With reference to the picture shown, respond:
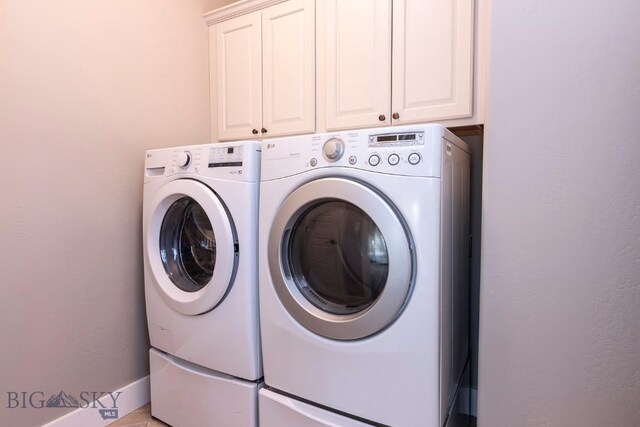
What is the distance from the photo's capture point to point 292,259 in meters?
1.15

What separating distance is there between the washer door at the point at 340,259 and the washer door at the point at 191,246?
0.21 metres

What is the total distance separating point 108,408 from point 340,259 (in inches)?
52.3

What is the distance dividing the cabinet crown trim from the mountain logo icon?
1.99 metres

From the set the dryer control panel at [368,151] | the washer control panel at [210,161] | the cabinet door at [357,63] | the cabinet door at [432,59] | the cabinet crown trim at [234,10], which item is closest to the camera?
the dryer control panel at [368,151]

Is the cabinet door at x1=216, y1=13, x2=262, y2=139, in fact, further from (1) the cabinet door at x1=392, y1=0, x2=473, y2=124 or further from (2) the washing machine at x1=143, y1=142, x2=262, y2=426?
(1) the cabinet door at x1=392, y1=0, x2=473, y2=124

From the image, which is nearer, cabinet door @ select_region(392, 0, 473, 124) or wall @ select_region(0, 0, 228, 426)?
wall @ select_region(0, 0, 228, 426)

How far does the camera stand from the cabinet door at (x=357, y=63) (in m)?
1.49

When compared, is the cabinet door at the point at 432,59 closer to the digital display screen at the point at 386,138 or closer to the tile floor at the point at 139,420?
the digital display screen at the point at 386,138

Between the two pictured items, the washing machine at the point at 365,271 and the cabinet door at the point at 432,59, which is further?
the cabinet door at the point at 432,59

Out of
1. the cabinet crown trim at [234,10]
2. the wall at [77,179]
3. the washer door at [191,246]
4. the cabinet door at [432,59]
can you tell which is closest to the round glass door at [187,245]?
the washer door at [191,246]

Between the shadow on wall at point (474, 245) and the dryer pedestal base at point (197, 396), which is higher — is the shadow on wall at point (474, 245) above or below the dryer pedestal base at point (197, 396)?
above

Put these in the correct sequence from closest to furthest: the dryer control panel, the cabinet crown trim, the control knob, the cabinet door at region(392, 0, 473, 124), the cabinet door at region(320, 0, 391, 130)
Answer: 1. the dryer control panel
2. the control knob
3. the cabinet door at region(392, 0, 473, 124)
4. the cabinet door at region(320, 0, 391, 130)
5. the cabinet crown trim

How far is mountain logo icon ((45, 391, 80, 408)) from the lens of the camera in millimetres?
1343

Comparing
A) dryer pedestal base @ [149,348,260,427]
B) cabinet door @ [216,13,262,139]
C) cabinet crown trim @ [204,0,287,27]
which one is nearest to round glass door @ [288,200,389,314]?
dryer pedestal base @ [149,348,260,427]
